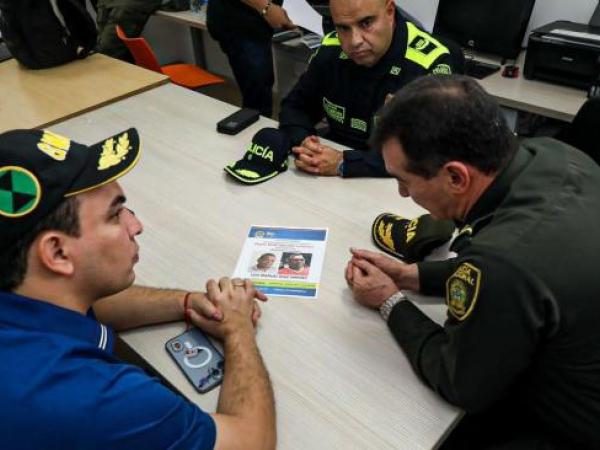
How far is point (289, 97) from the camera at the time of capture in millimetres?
1981

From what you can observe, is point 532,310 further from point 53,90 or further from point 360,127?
point 53,90

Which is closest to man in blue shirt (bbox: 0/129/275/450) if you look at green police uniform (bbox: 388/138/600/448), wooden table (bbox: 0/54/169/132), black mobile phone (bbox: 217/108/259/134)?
green police uniform (bbox: 388/138/600/448)

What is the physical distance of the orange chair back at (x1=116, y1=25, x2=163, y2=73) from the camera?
7.91 ft

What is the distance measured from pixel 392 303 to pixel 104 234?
601 mm

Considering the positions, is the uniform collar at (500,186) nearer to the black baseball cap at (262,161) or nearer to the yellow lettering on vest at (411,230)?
the yellow lettering on vest at (411,230)

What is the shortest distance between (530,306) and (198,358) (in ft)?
2.12

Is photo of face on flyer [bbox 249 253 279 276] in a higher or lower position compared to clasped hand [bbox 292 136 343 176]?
lower

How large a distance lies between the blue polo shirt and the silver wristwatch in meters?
0.45

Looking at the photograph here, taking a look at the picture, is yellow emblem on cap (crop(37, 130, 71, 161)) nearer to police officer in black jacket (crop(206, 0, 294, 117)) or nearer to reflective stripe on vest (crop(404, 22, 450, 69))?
reflective stripe on vest (crop(404, 22, 450, 69))

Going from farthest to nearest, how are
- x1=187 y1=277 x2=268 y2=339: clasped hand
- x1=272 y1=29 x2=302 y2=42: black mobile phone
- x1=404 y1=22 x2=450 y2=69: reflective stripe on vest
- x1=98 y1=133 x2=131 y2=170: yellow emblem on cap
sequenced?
x1=272 y1=29 x2=302 y2=42: black mobile phone → x1=404 y1=22 x2=450 y2=69: reflective stripe on vest → x1=187 y1=277 x2=268 y2=339: clasped hand → x1=98 y1=133 x2=131 y2=170: yellow emblem on cap

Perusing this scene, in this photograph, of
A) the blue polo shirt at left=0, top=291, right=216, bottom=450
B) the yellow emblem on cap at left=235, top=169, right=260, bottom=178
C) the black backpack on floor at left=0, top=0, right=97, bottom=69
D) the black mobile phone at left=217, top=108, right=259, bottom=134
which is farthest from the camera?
the black backpack on floor at left=0, top=0, right=97, bottom=69

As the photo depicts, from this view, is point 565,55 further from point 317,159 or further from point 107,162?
point 107,162

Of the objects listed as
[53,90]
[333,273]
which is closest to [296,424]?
[333,273]

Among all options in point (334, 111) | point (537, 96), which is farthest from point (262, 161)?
point (537, 96)
